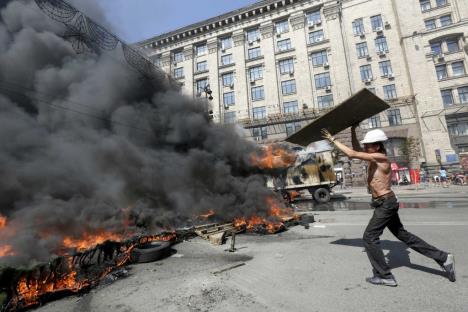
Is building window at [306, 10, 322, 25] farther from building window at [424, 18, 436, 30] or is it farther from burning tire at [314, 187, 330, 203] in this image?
burning tire at [314, 187, 330, 203]

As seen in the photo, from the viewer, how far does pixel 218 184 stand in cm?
961

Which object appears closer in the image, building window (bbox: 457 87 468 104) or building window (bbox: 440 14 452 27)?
building window (bbox: 457 87 468 104)

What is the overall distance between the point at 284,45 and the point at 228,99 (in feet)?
32.6

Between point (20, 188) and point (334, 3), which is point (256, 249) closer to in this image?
point (20, 188)

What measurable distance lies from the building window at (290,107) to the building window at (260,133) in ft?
11.3

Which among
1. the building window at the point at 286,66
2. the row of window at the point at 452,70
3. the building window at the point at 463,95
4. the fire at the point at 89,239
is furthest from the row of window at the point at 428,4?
the fire at the point at 89,239

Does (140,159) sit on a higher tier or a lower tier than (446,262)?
higher

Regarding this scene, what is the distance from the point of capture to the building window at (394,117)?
90.2 ft

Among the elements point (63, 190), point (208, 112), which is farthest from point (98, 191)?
point (208, 112)

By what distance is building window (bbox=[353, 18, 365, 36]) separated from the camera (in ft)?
97.6

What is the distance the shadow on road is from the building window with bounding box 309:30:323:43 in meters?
31.0

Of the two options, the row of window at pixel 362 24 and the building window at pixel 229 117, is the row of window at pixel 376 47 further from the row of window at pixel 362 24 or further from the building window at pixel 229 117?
the building window at pixel 229 117

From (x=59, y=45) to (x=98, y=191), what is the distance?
6872 millimetres

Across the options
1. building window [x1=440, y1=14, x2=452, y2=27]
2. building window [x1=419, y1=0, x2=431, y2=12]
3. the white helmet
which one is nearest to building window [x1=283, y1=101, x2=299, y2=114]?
building window [x1=419, y1=0, x2=431, y2=12]
